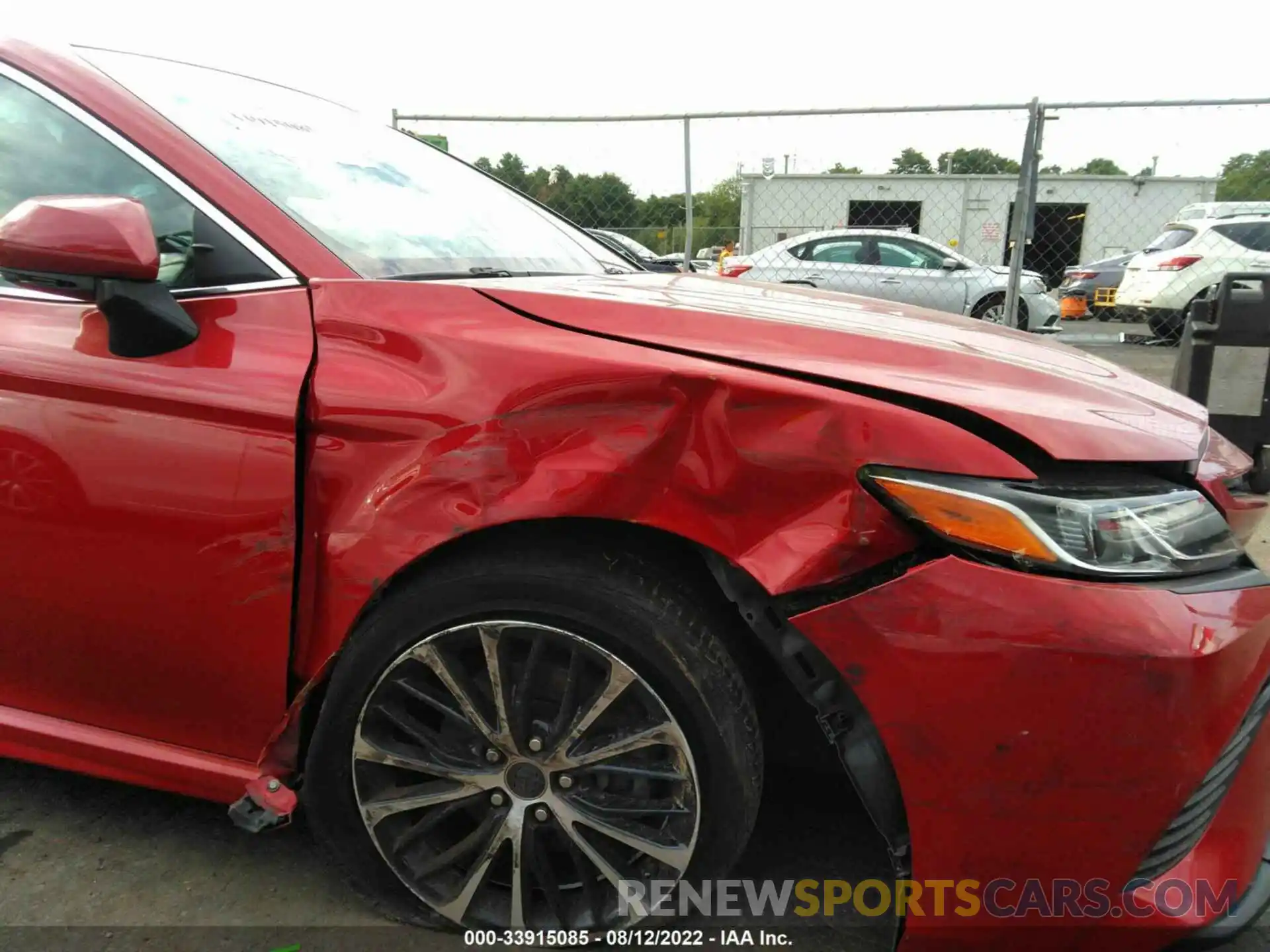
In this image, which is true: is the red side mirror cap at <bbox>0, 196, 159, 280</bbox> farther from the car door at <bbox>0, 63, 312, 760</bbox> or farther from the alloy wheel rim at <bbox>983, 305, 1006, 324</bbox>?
the alloy wheel rim at <bbox>983, 305, 1006, 324</bbox>

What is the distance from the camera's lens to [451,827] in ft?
5.74

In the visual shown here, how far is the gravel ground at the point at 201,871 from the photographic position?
177cm

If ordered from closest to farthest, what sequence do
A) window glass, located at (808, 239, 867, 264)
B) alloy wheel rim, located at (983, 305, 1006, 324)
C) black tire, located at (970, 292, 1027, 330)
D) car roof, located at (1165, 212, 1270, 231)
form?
alloy wheel rim, located at (983, 305, 1006, 324)
black tire, located at (970, 292, 1027, 330)
window glass, located at (808, 239, 867, 264)
car roof, located at (1165, 212, 1270, 231)

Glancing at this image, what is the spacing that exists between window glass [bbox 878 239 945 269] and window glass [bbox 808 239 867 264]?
25 cm

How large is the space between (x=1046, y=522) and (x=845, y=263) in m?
9.80

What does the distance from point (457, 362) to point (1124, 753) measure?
48.5 inches

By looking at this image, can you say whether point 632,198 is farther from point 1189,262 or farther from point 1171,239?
point 1171,239

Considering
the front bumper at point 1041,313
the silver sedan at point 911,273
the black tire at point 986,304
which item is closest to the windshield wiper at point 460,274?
the silver sedan at point 911,273

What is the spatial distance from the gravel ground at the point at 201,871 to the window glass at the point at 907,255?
9674 millimetres

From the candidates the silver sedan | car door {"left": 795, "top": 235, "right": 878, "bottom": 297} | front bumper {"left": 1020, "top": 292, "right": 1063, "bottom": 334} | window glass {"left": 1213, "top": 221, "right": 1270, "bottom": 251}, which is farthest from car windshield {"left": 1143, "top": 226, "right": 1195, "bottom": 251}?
car door {"left": 795, "top": 235, "right": 878, "bottom": 297}

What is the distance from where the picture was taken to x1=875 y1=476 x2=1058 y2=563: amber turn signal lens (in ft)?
4.39

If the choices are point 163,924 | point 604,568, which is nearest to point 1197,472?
point 604,568

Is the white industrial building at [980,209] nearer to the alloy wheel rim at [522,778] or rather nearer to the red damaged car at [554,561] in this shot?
the red damaged car at [554,561]

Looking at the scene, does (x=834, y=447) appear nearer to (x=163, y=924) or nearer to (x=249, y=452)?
(x=249, y=452)
